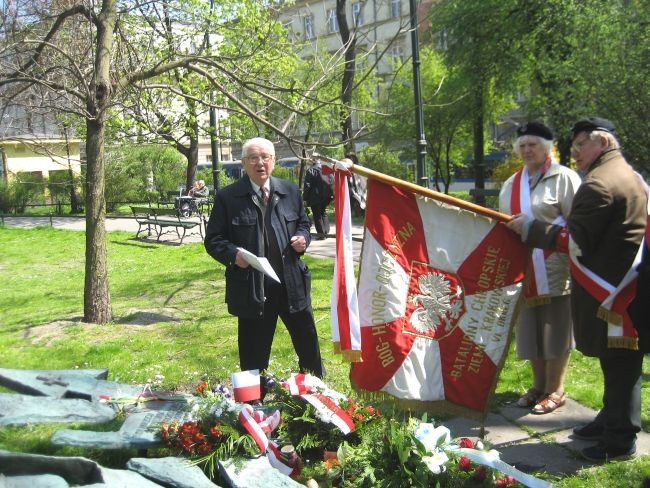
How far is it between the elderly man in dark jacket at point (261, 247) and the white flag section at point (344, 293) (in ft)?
1.50

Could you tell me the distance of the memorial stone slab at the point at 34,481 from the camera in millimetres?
3053

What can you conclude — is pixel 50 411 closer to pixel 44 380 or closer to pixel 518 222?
pixel 44 380

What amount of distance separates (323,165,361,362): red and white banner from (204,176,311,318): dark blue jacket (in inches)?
18.2

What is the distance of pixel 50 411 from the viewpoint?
161 inches

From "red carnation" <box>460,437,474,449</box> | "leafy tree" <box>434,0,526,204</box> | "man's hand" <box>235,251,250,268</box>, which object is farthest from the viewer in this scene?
"leafy tree" <box>434,0,526,204</box>

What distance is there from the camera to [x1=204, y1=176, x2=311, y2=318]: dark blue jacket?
432 cm

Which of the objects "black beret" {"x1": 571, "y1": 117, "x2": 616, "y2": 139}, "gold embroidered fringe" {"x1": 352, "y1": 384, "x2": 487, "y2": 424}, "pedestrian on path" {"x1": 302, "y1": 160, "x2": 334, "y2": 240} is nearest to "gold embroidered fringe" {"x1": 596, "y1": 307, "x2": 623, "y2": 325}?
"gold embroidered fringe" {"x1": 352, "y1": 384, "x2": 487, "y2": 424}

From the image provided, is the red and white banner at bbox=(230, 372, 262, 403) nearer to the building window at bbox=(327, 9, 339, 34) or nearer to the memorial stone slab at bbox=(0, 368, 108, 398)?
the memorial stone slab at bbox=(0, 368, 108, 398)

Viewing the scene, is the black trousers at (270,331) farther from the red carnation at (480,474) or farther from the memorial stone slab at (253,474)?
the red carnation at (480,474)

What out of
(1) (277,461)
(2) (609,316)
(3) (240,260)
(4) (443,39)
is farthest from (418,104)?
(4) (443,39)

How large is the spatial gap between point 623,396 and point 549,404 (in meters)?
0.92

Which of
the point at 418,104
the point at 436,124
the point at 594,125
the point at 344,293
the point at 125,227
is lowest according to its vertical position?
the point at 125,227

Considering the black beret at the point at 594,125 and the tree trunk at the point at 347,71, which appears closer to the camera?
the black beret at the point at 594,125

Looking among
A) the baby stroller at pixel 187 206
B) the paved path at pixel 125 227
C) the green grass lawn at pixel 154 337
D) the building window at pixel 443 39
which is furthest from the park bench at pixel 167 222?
the building window at pixel 443 39
